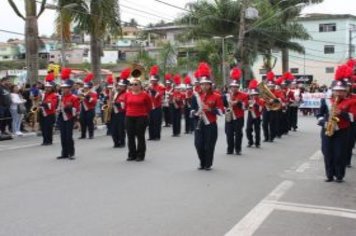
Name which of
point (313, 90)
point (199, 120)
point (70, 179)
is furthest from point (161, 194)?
point (313, 90)

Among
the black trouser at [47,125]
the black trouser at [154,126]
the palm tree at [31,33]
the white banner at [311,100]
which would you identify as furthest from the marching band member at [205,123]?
the white banner at [311,100]

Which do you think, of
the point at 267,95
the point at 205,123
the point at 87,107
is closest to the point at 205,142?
the point at 205,123

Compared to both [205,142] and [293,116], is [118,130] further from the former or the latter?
[293,116]

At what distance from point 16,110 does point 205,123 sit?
30.7 feet

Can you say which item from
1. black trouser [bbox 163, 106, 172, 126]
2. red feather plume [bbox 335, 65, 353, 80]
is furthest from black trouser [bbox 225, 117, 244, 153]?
black trouser [bbox 163, 106, 172, 126]

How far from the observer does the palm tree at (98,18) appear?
89.0 ft

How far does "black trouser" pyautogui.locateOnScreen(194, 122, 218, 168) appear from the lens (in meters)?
11.7

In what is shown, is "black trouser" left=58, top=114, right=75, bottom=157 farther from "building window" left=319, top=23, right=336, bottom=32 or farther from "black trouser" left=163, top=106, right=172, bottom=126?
"building window" left=319, top=23, right=336, bottom=32

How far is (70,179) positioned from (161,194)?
2.02 m

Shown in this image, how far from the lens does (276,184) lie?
10266mm

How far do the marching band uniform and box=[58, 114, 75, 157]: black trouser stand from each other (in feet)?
17.7

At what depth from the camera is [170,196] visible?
29.1 feet

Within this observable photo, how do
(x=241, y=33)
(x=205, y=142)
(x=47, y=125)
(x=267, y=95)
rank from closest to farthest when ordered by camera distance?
(x=205, y=142) → (x=47, y=125) → (x=267, y=95) → (x=241, y=33)

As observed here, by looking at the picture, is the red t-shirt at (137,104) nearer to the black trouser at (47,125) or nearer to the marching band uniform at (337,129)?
the black trouser at (47,125)
